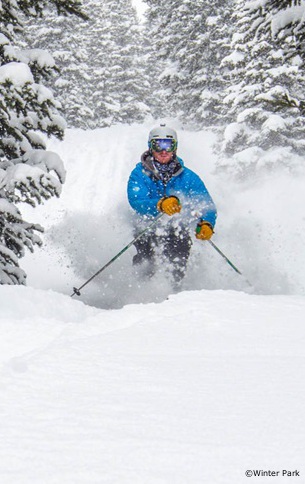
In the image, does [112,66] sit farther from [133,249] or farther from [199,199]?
[199,199]

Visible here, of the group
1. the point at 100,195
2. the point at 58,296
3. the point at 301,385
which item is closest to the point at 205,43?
the point at 100,195

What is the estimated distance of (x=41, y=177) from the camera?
6.64 m

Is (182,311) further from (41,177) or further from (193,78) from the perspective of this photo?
(193,78)

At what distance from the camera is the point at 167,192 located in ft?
28.8

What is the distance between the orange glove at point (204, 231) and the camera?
26.2ft

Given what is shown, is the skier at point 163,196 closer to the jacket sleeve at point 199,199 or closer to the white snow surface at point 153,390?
the jacket sleeve at point 199,199

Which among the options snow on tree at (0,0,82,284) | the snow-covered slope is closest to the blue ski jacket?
snow on tree at (0,0,82,284)

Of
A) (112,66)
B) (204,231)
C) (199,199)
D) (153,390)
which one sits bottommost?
(204,231)

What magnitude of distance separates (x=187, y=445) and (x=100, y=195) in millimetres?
17112

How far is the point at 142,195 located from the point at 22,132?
223 centimetres

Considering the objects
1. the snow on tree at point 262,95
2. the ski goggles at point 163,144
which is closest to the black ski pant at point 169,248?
the ski goggles at point 163,144

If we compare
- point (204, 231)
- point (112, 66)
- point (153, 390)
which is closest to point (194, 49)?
point (112, 66)

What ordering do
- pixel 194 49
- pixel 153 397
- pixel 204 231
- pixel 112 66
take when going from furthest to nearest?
pixel 112 66 → pixel 194 49 → pixel 204 231 → pixel 153 397

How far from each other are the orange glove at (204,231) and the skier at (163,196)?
434 millimetres
